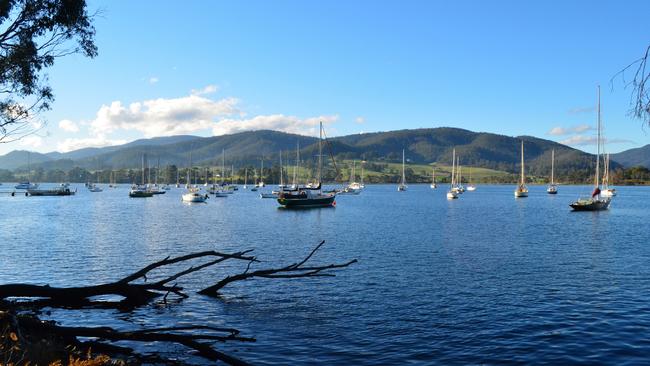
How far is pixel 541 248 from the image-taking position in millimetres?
48281

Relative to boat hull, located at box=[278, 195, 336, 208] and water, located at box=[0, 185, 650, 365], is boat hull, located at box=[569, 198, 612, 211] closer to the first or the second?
water, located at box=[0, 185, 650, 365]

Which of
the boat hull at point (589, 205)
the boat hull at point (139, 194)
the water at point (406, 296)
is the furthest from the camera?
the boat hull at point (139, 194)

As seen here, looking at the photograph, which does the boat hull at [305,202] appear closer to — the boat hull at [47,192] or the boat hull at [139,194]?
the boat hull at [139,194]

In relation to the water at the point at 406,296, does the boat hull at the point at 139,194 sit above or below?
above

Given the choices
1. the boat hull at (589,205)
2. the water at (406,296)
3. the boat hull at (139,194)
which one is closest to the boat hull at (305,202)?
the water at (406,296)

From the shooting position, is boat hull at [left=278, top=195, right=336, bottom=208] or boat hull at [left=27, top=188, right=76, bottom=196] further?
boat hull at [left=27, top=188, right=76, bottom=196]

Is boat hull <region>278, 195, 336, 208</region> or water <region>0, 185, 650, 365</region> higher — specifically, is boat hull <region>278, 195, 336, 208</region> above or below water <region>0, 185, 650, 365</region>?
above

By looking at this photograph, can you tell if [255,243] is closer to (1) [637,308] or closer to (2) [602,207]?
(1) [637,308]

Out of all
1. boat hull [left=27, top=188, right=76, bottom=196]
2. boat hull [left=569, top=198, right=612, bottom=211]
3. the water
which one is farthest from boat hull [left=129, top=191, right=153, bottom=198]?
boat hull [left=569, top=198, right=612, bottom=211]

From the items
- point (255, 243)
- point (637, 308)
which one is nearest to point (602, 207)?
point (255, 243)

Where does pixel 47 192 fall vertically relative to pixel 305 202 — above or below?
below

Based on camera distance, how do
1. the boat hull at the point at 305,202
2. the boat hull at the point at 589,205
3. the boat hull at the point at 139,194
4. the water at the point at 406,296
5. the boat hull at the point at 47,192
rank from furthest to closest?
the boat hull at the point at 47,192 → the boat hull at the point at 139,194 → the boat hull at the point at 305,202 → the boat hull at the point at 589,205 → the water at the point at 406,296

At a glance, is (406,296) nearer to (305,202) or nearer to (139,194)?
(305,202)

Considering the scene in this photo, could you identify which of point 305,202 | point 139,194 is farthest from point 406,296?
point 139,194
